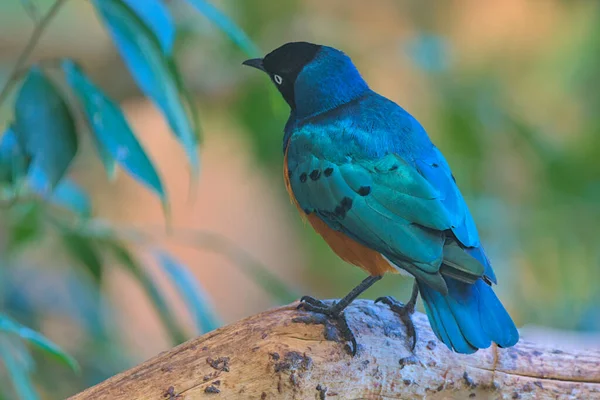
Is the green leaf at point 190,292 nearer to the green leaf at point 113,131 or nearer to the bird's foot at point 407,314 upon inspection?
the green leaf at point 113,131

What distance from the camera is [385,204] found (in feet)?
6.47

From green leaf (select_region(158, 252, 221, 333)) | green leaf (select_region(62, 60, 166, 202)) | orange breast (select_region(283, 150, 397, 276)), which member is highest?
green leaf (select_region(62, 60, 166, 202))

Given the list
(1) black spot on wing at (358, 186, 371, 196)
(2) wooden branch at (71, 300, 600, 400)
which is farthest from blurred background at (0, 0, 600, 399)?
(1) black spot on wing at (358, 186, 371, 196)

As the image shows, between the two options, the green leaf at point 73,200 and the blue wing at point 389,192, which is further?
the green leaf at point 73,200

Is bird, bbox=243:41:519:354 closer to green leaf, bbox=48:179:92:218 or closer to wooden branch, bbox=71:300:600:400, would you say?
wooden branch, bbox=71:300:600:400

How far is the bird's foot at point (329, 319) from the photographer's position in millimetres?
1962

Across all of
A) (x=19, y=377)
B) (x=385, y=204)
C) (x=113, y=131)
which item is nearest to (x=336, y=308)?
(x=385, y=204)

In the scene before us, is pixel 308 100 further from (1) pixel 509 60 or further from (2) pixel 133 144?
(1) pixel 509 60

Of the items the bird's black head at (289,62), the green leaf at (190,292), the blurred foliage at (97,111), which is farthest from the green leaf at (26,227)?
the bird's black head at (289,62)

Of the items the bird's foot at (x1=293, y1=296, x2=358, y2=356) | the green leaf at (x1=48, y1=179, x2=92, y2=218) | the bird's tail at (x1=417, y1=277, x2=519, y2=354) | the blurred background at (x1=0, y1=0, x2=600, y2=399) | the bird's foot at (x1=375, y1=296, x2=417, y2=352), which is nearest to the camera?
the bird's tail at (x1=417, y1=277, x2=519, y2=354)

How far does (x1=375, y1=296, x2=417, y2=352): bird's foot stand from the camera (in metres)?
2.06

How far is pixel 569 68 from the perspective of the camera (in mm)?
5016

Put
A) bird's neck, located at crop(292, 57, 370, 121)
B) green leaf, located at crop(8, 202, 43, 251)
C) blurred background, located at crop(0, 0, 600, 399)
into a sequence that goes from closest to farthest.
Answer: bird's neck, located at crop(292, 57, 370, 121)
green leaf, located at crop(8, 202, 43, 251)
blurred background, located at crop(0, 0, 600, 399)

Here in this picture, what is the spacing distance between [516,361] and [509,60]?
11.4 feet
